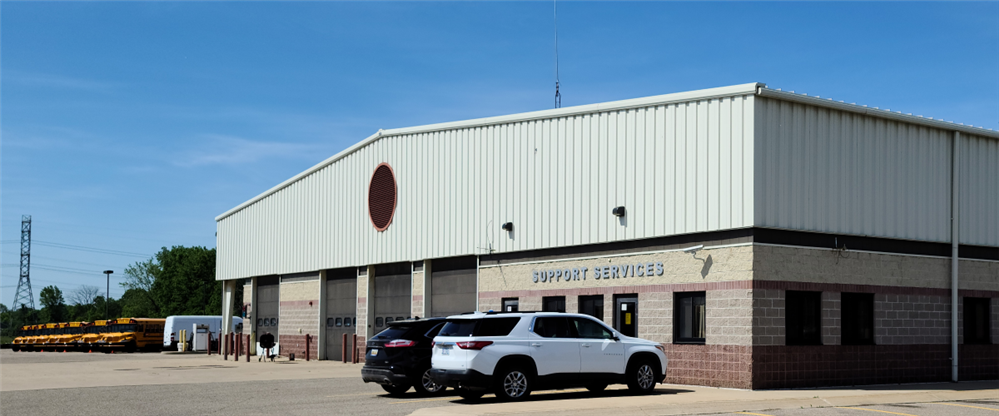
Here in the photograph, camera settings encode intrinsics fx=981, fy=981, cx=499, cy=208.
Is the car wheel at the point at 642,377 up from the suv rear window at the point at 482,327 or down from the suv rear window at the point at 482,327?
down

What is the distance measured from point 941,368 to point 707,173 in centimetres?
842

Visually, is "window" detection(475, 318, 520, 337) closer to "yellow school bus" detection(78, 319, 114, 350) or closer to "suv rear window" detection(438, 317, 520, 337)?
"suv rear window" detection(438, 317, 520, 337)

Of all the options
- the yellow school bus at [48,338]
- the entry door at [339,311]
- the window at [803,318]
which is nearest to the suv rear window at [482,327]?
the window at [803,318]

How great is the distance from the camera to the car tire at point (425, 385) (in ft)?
64.1

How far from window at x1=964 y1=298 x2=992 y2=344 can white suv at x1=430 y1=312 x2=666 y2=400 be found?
36.9 ft

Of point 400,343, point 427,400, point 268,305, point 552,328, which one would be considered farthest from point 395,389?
point 268,305

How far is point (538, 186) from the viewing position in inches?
1086

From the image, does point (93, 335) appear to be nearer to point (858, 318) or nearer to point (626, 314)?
point (626, 314)

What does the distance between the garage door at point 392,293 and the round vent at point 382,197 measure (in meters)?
1.64

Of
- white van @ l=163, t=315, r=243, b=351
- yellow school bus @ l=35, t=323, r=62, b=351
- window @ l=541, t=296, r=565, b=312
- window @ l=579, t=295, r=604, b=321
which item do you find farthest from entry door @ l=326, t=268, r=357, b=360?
yellow school bus @ l=35, t=323, r=62, b=351

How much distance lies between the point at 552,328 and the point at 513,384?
1329 mm

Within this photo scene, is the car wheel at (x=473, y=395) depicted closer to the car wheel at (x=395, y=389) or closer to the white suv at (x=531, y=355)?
the white suv at (x=531, y=355)

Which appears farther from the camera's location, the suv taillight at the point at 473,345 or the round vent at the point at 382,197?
the round vent at the point at 382,197

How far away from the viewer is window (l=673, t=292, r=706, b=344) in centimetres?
2245
